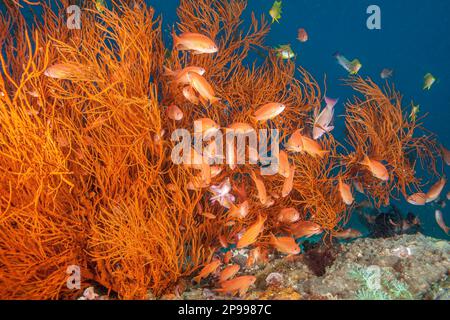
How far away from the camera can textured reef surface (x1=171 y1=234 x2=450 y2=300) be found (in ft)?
11.2

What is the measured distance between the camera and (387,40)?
6994 centimetres

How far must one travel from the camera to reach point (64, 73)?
343 cm

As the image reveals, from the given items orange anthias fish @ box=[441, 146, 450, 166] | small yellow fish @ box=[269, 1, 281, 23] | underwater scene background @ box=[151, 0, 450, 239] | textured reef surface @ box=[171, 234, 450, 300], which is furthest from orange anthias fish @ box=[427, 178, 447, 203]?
underwater scene background @ box=[151, 0, 450, 239]

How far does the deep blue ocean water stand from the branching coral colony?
64.0 meters

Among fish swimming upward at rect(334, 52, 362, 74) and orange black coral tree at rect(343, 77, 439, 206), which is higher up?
fish swimming upward at rect(334, 52, 362, 74)

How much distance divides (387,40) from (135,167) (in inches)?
3136

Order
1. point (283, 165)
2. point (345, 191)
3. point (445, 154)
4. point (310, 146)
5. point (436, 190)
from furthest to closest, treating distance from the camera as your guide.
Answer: point (445, 154) → point (436, 190) → point (345, 191) → point (310, 146) → point (283, 165)

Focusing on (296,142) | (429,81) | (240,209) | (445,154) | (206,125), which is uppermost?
(429,81)

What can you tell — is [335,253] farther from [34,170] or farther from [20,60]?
[20,60]

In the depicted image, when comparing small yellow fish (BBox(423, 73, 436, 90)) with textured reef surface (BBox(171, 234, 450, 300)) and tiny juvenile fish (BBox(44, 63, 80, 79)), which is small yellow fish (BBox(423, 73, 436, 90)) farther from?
tiny juvenile fish (BBox(44, 63, 80, 79))

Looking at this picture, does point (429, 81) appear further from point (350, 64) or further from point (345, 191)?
point (345, 191)

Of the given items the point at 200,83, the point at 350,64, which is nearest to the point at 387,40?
the point at 350,64

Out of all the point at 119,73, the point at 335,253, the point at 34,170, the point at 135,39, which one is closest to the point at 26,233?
the point at 34,170

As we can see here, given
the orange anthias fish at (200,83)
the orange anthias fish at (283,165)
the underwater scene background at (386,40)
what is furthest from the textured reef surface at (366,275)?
the underwater scene background at (386,40)
